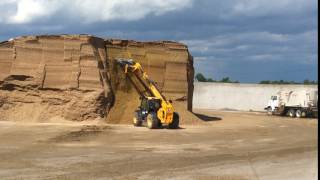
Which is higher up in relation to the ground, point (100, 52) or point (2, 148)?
point (100, 52)

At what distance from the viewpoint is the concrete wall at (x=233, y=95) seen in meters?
68.4

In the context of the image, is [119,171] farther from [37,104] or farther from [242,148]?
[37,104]

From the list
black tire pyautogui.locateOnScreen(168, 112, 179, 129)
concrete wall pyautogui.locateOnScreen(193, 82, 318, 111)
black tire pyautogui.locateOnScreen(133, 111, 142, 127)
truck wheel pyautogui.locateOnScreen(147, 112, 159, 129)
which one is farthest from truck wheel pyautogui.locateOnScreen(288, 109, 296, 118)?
truck wheel pyautogui.locateOnScreen(147, 112, 159, 129)

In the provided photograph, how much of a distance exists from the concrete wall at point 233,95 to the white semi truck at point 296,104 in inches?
311

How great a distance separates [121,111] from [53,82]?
15.0 feet

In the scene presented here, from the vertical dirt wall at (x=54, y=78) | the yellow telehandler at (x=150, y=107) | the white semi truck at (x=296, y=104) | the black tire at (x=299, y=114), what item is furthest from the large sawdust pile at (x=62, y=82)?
the white semi truck at (x=296, y=104)

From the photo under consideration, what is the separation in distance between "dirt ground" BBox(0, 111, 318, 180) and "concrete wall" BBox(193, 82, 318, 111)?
120 ft

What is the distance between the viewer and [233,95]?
2840 inches

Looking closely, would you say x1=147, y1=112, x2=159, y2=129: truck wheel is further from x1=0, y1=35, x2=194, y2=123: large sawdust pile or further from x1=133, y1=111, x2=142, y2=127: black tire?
x1=0, y1=35, x2=194, y2=123: large sawdust pile

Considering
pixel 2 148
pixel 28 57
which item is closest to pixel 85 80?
pixel 28 57

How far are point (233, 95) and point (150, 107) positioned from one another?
41369 mm

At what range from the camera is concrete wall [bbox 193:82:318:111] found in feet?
225

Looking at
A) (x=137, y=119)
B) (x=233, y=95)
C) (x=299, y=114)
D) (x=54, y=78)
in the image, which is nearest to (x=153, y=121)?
(x=137, y=119)

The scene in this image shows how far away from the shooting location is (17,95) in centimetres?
3606
